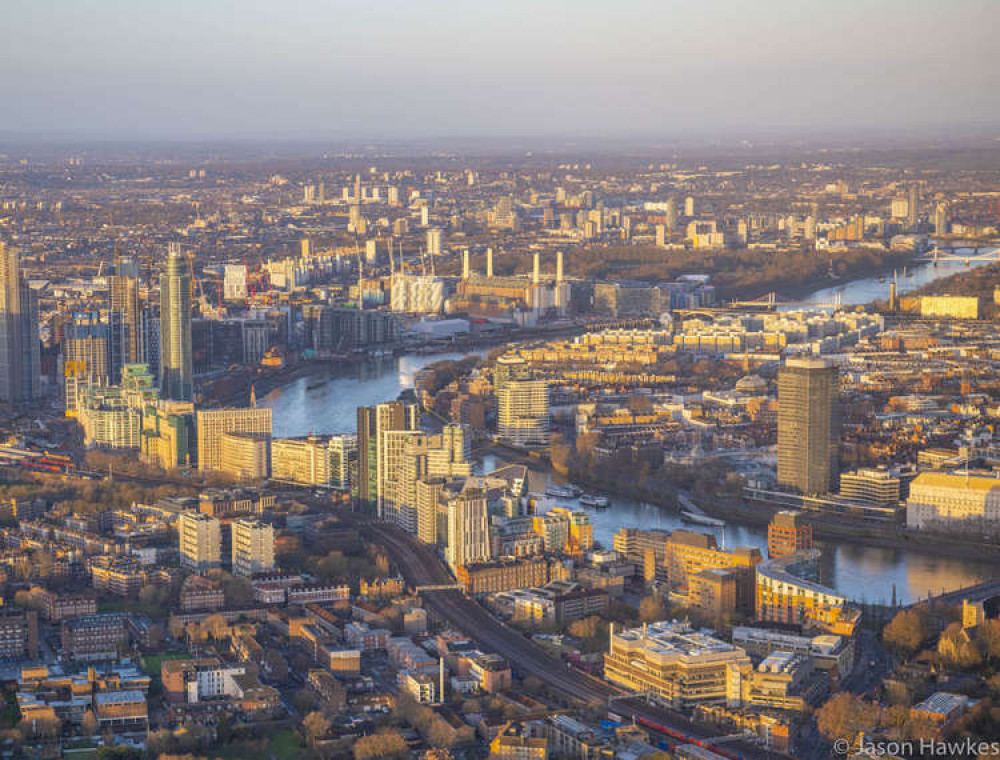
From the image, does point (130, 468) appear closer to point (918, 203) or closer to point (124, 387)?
point (124, 387)

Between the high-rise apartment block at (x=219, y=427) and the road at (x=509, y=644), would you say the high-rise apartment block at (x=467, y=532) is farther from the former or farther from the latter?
the high-rise apartment block at (x=219, y=427)

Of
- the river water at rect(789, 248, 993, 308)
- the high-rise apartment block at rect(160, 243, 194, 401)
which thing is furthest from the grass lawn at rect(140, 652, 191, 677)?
the river water at rect(789, 248, 993, 308)

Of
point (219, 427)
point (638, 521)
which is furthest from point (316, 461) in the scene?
point (638, 521)

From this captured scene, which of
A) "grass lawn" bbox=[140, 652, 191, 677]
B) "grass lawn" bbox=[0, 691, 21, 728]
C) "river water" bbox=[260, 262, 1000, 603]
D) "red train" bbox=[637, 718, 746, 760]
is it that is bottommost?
"river water" bbox=[260, 262, 1000, 603]

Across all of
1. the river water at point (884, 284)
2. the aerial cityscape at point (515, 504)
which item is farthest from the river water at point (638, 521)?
the river water at point (884, 284)

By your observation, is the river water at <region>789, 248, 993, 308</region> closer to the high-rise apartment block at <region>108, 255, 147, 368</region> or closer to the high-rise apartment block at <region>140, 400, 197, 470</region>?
the high-rise apartment block at <region>108, 255, 147, 368</region>

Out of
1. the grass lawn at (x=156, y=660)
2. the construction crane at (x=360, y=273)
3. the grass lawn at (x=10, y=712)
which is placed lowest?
the grass lawn at (x=156, y=660)

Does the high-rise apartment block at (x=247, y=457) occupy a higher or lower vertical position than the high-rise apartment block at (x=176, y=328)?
lower
